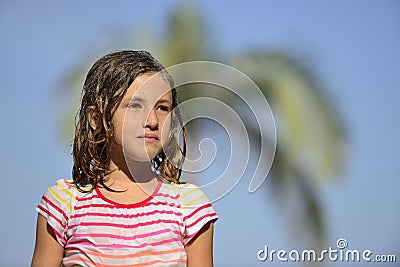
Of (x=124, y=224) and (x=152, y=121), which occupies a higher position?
(x=152, y=121)

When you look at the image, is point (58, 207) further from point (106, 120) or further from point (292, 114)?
point (292, 114)

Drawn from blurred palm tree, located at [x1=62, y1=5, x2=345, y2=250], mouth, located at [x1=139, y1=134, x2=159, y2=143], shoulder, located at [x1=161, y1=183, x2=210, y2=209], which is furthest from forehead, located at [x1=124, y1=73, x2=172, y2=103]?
blurred palm tree, located at [x1=62, y1=5, x2=345, y2=250]

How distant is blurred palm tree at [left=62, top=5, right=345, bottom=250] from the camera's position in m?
11.0

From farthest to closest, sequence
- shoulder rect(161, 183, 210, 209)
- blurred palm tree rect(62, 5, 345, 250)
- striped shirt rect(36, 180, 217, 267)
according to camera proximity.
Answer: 1. blurred palm tree rect(62, 5, 345, 250)
2. shoulder rect(161, 183, 210, 209)
3. striped shirt rect(36, 180, 217, 267)

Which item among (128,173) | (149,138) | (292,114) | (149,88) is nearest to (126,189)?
(128,173)

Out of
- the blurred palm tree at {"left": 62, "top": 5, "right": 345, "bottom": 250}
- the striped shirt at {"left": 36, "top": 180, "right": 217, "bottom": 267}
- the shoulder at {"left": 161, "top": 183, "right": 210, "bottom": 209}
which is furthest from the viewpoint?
the blurred palm tree at {"left": 62, "top": 5, "right": 345, "bottom": 250}

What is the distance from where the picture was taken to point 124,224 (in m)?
2.19

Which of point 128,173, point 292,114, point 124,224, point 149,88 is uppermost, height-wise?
point 292,114

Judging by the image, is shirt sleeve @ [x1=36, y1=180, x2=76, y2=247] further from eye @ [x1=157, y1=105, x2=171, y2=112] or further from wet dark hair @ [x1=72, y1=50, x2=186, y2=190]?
eye @ [x1=157, y1=105, x2=171, y2=112]

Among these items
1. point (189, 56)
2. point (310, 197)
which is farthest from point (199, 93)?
point (310, 197)

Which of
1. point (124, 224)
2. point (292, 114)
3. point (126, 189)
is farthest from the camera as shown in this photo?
point (292, 114)

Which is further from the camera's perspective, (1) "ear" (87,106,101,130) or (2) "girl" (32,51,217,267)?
(1) "ear" (87,106,101,130)

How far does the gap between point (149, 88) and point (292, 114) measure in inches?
354

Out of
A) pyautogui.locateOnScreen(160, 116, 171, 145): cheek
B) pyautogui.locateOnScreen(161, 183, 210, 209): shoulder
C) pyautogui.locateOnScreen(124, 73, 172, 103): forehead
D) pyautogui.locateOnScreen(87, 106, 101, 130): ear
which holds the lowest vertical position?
pyautogui.locateOnScreen(161, 183, 210, 209): shoulder
